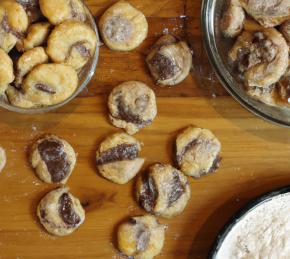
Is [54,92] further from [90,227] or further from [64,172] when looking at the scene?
[90,227]

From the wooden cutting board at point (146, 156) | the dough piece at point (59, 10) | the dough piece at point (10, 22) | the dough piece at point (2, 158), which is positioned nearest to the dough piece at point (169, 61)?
the wooden cutting board at point (146, 156)

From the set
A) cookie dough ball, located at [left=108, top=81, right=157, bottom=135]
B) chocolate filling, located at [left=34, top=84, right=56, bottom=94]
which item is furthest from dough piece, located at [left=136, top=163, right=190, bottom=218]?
chocolate filling, located at [left=34, top=84, right=56, bottom=94]

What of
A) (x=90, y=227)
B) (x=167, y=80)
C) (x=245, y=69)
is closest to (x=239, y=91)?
(x=245, y=69)

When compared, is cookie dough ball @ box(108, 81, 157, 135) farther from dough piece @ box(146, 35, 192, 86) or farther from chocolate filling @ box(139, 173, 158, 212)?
chocolate filling @ box(139, 173, 158, 212)

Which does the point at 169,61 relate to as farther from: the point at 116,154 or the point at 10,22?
the point at 10,22

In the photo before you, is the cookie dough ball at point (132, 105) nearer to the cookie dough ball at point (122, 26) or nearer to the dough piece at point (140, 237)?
the cookie dough ball at point (122, 26)

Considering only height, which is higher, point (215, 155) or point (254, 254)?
point (215, 155)

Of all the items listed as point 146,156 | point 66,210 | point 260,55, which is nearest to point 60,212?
point 66,210

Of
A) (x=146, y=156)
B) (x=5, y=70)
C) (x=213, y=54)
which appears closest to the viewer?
(x=5, y=70)
